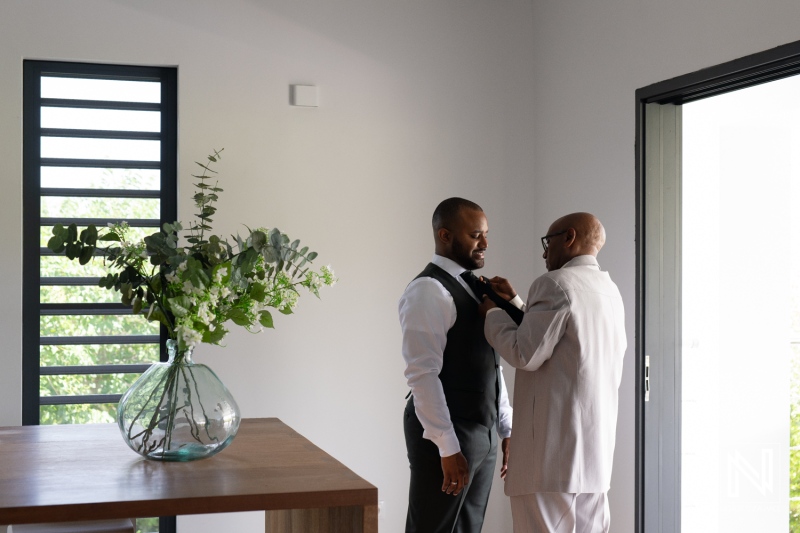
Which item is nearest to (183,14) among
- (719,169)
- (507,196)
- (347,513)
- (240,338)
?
(240,338)

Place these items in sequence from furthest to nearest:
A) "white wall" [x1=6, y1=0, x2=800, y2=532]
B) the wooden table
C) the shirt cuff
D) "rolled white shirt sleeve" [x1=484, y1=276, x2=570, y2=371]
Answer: "white wall" [x1=6, y1=0, x2=800, y2=532]
the shirt cuff
"rolled white shirt sleeve" [x1=484, y1=276, x2=570, y2=371]
the wooden table

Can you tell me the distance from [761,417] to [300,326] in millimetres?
2007

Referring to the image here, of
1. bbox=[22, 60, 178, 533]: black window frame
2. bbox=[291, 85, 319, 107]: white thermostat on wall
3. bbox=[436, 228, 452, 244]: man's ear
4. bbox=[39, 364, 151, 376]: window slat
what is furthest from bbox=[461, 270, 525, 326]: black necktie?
bbox=[39, 364, 151, 376]: window slat

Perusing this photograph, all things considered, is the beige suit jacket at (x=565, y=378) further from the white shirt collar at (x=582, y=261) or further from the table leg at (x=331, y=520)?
the table leg at (x=331, y=520)

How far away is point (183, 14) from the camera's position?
3.88m

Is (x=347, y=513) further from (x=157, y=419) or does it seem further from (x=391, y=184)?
(x=391, y=184)

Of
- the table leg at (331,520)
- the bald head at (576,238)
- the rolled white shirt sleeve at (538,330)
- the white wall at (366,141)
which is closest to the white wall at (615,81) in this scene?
the white wall at (366,141)

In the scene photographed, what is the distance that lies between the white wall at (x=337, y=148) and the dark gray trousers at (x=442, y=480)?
52.5 inches

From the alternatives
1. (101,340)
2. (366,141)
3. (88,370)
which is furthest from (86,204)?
(366,141)

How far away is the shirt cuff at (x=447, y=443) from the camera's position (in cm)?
259

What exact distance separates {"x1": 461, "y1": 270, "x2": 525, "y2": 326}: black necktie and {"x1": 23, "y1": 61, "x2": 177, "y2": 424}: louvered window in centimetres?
174

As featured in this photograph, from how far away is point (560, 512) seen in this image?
2.53 metres

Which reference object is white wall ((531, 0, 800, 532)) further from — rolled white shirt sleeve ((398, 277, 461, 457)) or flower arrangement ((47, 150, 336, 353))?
flower arrangement ((47, 150, 336, 353))

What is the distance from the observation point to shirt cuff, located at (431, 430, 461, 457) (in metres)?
2.59
